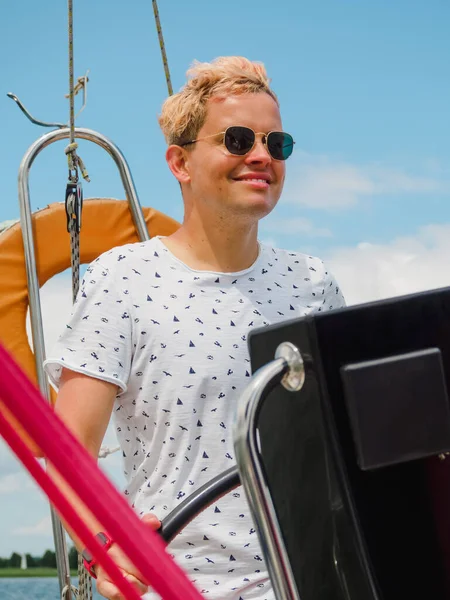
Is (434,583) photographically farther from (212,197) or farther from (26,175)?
(26,175)

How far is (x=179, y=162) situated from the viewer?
70.8 inches

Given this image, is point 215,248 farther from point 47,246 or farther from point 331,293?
point 47,246

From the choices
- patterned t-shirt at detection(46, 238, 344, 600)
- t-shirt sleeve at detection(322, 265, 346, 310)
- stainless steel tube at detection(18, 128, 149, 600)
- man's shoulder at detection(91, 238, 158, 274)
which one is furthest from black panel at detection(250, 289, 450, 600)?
stainless steel tube at detection(18, 128, 149, 600)

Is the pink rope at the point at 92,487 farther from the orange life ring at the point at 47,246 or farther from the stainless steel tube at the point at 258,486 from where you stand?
the orange life ring at the point at 47,246

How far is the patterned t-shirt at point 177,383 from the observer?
1.50m

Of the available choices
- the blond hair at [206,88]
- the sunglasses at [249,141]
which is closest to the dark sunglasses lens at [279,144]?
the sunglasses at [249,141]

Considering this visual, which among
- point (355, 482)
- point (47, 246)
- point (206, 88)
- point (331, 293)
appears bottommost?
point (355, 482)

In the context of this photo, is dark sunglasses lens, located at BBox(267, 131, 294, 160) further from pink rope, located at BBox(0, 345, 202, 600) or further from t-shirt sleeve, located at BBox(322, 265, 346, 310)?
pink rope, located at BBox(0, 345, 202, 600)

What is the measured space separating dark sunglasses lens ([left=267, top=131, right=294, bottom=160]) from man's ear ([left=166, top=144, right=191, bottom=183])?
0.65ft

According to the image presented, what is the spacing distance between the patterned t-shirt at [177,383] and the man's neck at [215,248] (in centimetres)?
6

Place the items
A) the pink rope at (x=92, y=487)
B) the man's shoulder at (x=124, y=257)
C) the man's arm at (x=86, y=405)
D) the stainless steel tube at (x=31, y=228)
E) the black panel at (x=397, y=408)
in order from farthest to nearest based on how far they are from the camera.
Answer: the stainless steel tube at (x=31, y=228)
the man's shoulder at (x=124, y=257)
the man's arm at (x=86, y=405)
the black panel at (x=397, y=408)
the pink rope at (x=92, y=487)

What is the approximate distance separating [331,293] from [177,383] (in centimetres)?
45

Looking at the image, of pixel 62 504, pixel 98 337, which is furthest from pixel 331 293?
pixel 62 504

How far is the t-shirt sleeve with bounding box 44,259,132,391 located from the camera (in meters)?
1.52
